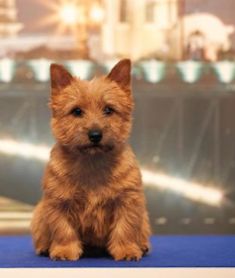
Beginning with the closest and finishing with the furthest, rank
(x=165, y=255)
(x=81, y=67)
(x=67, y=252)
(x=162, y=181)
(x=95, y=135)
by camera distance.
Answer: (x=95, y=135)
(x=67, y=252)
(x=165, y=255)
(x=81, y=67)
(x=162, y=181)

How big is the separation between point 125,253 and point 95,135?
0.34 m

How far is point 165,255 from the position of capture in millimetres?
1993

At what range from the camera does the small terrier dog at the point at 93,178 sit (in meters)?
1.80

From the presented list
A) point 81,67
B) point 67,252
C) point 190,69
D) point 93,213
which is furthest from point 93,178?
point 190,69

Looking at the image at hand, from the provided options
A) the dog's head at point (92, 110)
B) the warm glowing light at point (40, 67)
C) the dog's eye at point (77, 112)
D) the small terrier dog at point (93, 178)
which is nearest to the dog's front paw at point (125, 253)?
the small terrier dog at point (93, 178)

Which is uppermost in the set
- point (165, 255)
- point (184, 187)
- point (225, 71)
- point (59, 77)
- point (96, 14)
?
point (96, 14)

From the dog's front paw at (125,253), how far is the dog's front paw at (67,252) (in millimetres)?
93

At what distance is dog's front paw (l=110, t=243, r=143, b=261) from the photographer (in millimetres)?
1840

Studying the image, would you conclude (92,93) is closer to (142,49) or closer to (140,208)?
(140,208)

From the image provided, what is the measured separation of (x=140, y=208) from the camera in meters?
1.88

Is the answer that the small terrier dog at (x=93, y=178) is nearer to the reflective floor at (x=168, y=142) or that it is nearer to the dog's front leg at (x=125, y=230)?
the dog's front leg at (x=125, y=230)

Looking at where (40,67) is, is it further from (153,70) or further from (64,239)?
(64,239)

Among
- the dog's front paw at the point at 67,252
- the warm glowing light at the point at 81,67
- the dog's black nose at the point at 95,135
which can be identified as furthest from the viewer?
the warm glowing light at the point at 81,67

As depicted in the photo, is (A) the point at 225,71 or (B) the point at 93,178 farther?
(A) the point at 225,71
